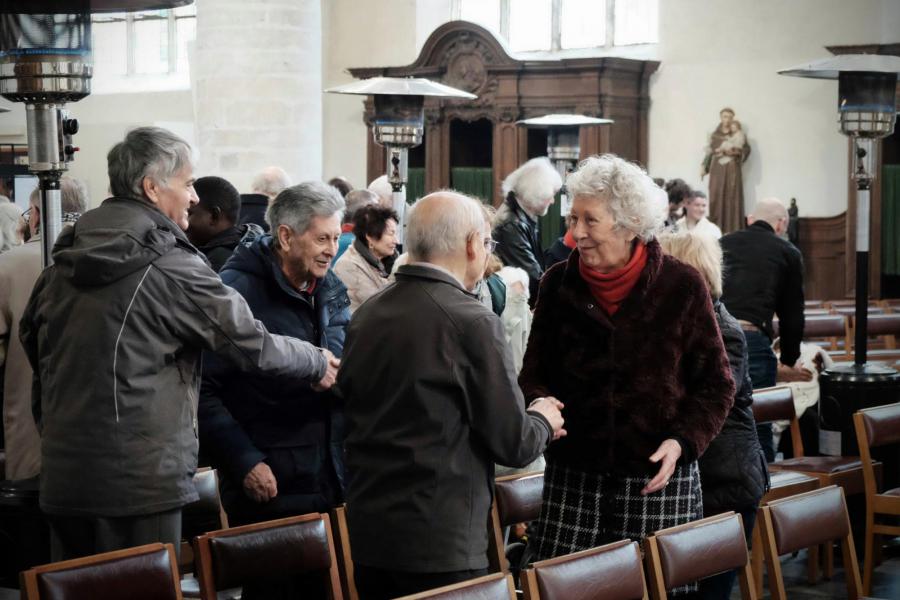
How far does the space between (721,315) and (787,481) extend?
1.91 m

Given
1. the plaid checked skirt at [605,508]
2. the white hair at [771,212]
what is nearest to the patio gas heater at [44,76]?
the plaid checked skirt at [605,508]

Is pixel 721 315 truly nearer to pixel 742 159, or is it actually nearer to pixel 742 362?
pixel 742 362

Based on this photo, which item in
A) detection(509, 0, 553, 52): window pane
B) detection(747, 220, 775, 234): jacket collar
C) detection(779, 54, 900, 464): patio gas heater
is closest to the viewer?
detection(779, 54, 900, 464): patio gas heater

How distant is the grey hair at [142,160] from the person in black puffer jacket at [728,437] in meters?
1.46

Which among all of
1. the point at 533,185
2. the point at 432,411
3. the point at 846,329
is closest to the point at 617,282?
the point at 432,411

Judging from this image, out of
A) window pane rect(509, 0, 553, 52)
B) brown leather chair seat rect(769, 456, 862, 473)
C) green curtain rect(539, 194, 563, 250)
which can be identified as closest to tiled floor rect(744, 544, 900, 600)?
brown leather chair seat rect(769, 456, 862, 473)

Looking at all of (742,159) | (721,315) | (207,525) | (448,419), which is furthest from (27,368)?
(742,159)

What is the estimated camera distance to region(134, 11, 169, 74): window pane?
1969 cm

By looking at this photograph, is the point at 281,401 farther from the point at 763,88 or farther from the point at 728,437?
the point at 763,88

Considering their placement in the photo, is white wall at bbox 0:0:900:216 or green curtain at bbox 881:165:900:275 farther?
white wall at bbox 0:0:900:216

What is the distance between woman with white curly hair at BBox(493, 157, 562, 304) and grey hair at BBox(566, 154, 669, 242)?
3231mm

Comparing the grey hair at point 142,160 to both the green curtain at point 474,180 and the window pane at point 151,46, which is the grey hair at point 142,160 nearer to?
the green curtain at point 474,180

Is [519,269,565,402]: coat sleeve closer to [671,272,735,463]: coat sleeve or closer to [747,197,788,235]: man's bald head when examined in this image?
[671,272,735,463]: coat sleeve

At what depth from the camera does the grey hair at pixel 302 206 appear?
3553 mm
